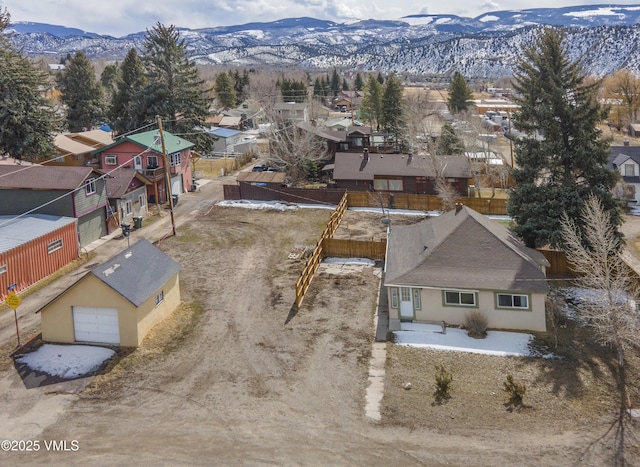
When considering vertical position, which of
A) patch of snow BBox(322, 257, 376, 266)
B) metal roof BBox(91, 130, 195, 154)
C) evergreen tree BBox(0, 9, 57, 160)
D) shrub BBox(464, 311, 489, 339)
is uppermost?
evergreen tree BBox(0, 9, 57, 160)

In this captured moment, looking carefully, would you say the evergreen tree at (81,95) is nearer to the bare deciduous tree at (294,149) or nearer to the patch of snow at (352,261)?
the bare deciduous tree at (294,149)

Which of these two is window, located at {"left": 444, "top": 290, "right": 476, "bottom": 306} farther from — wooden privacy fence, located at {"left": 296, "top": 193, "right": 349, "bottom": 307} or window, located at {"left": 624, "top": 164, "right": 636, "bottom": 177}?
window, located at {"left": 624, "top": 164, "right": 636, "bottom": 177}

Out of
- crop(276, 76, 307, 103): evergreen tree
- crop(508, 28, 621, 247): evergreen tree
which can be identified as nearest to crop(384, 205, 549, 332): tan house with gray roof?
crop(508, 28, 621, 247): evergreen tree

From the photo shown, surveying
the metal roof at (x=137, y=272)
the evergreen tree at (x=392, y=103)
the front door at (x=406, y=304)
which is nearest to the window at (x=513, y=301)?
the front door at (x=406, y=304)

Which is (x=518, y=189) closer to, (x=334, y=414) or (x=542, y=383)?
(x=542, y=383)

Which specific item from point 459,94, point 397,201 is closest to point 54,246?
point 397,201

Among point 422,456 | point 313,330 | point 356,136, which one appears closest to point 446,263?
point 313,330
